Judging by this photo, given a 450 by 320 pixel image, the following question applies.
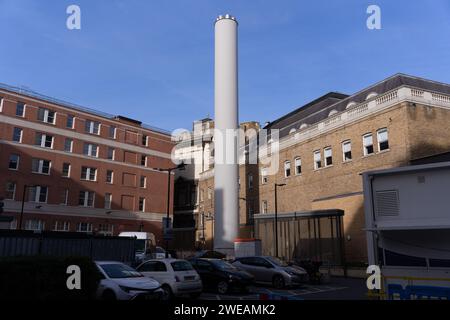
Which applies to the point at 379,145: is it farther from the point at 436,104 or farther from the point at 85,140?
the point at 85,140

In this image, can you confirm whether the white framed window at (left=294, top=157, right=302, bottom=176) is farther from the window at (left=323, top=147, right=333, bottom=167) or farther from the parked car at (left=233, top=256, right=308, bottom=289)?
the parked car at (left=233, top=256, right=308, bottom=289)

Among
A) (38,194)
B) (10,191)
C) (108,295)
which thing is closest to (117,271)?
(108,295)

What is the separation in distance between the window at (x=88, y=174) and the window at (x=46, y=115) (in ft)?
26.0

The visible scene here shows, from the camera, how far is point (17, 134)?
53.2 metres

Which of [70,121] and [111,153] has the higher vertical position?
[70,121]

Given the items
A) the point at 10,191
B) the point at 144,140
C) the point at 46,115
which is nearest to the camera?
the point at 10,191

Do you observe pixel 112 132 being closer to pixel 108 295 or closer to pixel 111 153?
pixel 111 153

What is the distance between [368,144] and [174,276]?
2447 centimetres

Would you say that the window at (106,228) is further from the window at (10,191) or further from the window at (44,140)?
the window at (44,140)

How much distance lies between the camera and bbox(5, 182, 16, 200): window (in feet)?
167

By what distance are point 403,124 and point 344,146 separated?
7328mm

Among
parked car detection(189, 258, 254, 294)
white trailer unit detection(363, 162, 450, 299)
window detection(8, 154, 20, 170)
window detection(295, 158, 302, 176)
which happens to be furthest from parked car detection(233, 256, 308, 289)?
window detection(8, 154, 20, 170)

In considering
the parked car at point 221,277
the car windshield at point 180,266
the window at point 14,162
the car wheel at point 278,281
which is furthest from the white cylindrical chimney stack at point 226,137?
the window at point 14,162
